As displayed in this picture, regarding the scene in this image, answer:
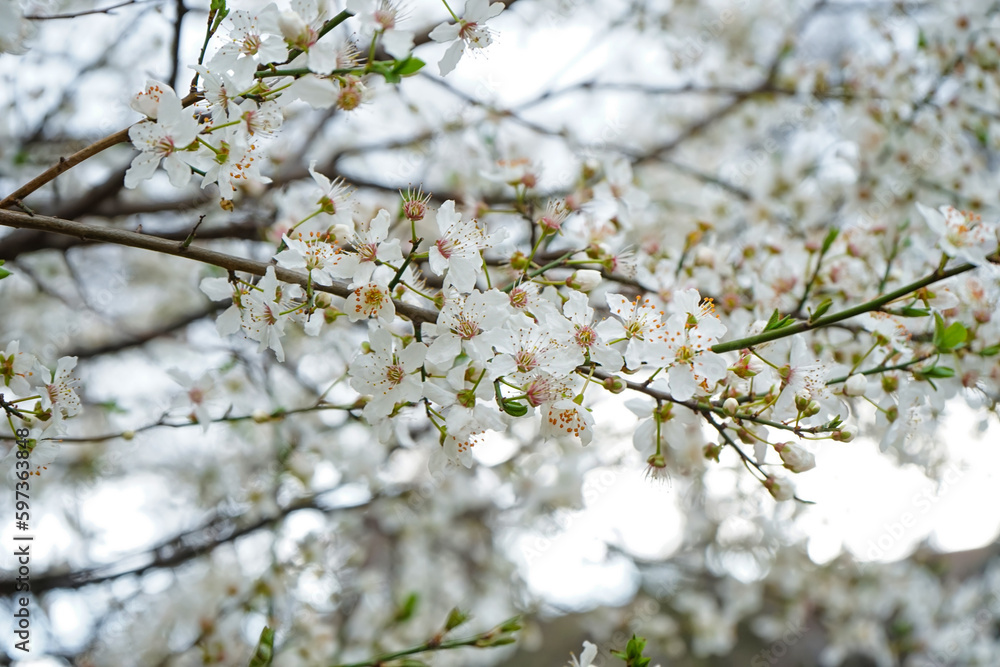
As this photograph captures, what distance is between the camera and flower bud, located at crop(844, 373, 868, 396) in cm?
128

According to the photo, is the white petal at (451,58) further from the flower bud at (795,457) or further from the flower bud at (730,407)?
the flower bud at (795,457)

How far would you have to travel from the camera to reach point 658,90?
304 cm

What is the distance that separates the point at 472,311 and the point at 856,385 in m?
0.75

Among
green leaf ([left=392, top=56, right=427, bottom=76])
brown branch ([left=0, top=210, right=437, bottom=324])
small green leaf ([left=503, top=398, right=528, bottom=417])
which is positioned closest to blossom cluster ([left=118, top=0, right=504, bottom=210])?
green leaf ([left=392, top=56, right=427, bottom=76])

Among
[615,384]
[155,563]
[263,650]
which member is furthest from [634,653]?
[155,563]

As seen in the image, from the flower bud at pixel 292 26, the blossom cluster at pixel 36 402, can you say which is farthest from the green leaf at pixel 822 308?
the blossom cluster at pixel 36 402

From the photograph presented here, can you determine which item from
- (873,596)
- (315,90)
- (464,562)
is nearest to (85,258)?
(464,562)

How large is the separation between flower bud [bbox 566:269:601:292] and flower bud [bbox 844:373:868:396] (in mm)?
514

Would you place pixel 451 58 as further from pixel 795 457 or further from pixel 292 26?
pixel 795 457

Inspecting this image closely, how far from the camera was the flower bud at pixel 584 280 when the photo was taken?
1308 millimetres

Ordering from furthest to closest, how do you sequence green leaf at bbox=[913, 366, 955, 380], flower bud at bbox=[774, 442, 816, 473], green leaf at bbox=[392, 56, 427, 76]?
green leaf at bbox=[913, 366, 955, 380] < flower bud at bbox=[774, 442, 816, 473] < green leaf at bbox=[392, 56, 427, 76]

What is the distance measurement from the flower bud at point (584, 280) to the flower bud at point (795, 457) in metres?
0.45

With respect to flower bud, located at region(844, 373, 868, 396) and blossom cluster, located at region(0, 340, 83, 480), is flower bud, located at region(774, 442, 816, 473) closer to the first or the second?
flower bud, located at region(844, 373, 868, 396)

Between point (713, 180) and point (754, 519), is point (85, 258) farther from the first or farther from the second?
point (754, 519)
